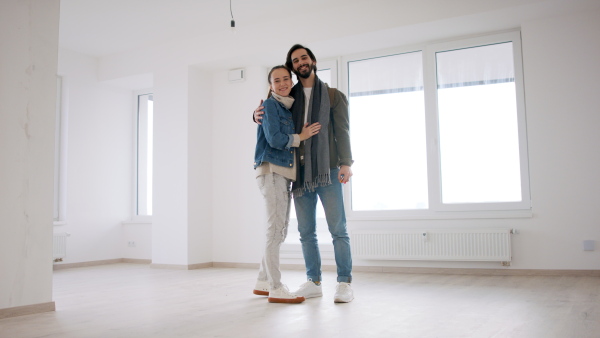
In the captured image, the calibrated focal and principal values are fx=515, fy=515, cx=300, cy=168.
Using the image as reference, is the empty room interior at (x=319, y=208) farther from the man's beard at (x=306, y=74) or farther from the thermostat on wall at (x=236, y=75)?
the man's beard at (x=306, y=74)

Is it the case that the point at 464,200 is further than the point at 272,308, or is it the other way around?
the point at 464,200

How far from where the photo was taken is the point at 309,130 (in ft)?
9.14

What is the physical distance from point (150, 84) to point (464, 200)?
3882 millimetres

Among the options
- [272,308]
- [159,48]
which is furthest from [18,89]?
[159,48]

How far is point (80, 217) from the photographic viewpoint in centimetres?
578

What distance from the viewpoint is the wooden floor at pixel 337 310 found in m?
2.11

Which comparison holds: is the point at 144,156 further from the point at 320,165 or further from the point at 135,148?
the point at 320,165

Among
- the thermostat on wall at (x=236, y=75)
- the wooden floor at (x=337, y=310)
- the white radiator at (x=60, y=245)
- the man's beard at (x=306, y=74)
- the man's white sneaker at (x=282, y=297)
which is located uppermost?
the thermostat on wall at (x=236, y=75)

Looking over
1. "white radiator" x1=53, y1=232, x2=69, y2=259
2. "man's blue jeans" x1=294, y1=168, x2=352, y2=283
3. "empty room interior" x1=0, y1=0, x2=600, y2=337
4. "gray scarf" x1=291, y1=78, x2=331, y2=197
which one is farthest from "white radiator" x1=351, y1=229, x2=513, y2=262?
"white radiator" x1=53, y1=232, x2=69, y2=259

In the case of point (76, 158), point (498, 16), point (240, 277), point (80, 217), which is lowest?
point (240, 277)

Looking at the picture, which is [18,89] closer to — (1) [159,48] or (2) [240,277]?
(2) [240,277]

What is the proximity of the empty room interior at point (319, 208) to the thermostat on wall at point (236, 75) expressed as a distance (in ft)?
0.29

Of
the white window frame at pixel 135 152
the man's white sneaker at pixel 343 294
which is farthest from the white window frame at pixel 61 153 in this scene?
the man's white sneaker at pixel 343 294

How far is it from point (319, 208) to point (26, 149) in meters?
3.04
